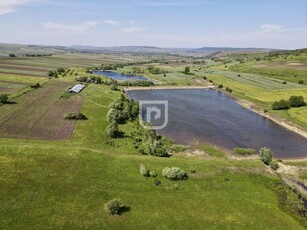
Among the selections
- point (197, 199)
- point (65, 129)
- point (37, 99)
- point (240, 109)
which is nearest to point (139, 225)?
point (197, 199)

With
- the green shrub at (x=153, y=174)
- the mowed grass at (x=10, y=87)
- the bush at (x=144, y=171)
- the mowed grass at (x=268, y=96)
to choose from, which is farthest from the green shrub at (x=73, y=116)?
the mowed grass at (x=268, y=96)

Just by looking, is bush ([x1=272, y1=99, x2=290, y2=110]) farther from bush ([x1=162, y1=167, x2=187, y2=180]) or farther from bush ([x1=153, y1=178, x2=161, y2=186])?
bush ([x1=153, y1=178, x2=161, y2=186])

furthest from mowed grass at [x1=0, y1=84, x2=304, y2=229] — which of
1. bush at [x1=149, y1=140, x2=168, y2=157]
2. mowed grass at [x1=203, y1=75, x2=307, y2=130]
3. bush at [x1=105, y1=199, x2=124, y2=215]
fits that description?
mowed grass at [x1=203, y1=75, x2=307, y2=130]

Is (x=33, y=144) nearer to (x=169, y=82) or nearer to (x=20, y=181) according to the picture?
(x=20, y=181)

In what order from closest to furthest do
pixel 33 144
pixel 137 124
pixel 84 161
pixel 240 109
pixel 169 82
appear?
pixel 84 161, pixel 33 144, pixel 137 124, pixel 240 109, pixel 169 82

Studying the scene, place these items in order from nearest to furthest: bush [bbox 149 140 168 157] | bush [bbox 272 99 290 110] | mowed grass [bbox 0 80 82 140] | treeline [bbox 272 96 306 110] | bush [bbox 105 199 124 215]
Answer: bush [bbox 105 199 124 215]
bush [bbox 149 140 168 157]
mowed grass [bbox 0 80 82 140]
bush [bbox 272 99 290 110]
treeline [bbox 272 96 306 110]

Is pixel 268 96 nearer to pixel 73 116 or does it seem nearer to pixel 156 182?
pixel 73 116
